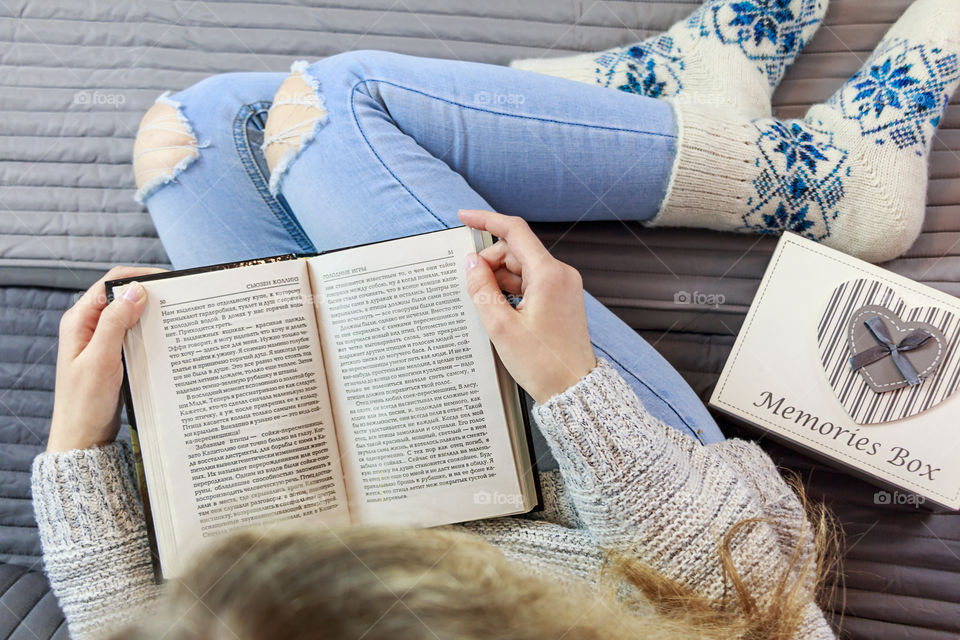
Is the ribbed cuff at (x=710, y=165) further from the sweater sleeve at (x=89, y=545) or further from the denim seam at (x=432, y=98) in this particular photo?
the sweater sleeve at (x=89, y=545)

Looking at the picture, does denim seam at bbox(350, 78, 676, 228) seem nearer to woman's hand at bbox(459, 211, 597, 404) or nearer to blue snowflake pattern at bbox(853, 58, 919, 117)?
woman's hand at bbox(459, 211, 597, 404)

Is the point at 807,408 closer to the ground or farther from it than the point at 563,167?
closer to the ground

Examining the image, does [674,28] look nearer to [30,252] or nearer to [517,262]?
[517,262]

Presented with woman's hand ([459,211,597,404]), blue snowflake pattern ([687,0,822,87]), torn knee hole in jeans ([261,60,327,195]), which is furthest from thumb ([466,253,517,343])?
blue snowflake pattern ([687,0,822,87])

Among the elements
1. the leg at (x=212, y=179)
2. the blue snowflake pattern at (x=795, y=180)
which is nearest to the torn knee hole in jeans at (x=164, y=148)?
the leg at (x=212, y=179)

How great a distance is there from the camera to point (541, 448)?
64 centimetres

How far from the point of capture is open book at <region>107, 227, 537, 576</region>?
52 cm

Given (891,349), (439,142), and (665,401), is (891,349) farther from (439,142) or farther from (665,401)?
(439,142)

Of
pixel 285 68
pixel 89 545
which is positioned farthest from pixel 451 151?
pixel 89 545

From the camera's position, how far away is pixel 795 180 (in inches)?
27.6

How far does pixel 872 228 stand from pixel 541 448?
1.60 feet

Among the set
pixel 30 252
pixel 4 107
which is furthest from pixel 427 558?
pixel 4 107

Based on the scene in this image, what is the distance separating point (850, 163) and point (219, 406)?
0.75 metres

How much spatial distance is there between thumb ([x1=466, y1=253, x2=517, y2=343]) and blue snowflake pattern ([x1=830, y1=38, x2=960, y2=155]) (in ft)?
1.81
